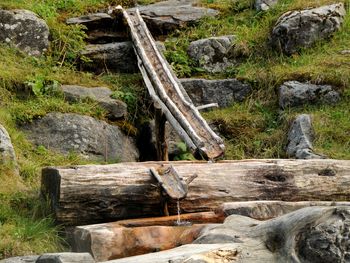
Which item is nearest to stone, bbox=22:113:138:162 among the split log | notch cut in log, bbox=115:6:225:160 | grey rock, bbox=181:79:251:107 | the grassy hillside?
the grassy hillside

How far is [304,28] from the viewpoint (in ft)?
35.2

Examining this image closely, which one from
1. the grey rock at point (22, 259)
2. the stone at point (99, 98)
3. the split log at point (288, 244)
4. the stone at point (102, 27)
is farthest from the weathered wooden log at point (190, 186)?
the stone at point (102, 27)

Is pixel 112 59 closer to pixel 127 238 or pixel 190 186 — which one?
pixel 190 186

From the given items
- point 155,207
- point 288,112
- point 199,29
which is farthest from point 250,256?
point 199,29

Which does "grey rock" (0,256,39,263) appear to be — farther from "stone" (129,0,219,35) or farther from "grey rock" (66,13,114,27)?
"stone" (129,0,219,35)

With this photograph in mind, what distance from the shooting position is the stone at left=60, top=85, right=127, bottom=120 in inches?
377

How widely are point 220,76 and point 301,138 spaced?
216 cm

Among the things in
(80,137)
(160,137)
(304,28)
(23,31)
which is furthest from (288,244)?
(23,31)

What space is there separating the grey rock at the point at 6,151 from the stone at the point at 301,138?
126 inches

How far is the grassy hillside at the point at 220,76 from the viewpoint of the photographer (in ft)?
28.6

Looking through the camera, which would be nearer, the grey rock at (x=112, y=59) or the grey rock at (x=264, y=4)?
the grey rock at (x=112, y=59)

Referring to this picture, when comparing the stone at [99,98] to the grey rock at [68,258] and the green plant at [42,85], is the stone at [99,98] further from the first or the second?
the grey rock at [68,258]

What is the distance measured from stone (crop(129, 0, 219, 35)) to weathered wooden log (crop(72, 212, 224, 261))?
5.97m

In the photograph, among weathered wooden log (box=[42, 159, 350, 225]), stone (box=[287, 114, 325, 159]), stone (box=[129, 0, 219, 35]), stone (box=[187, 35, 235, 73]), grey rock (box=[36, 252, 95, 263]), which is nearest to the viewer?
grey rock (box=[36, 252, 95, 263])
